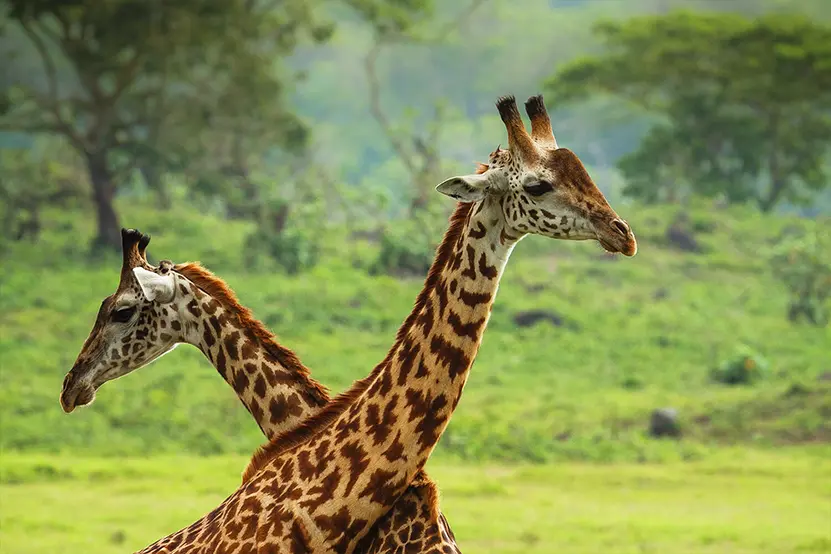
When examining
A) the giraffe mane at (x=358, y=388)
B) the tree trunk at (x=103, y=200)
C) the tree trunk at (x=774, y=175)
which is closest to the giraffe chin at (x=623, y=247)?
the giraffe mane at (x=358, y=388)

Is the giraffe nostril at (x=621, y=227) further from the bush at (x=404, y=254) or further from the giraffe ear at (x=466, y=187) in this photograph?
the bush at (x=404, y=254)

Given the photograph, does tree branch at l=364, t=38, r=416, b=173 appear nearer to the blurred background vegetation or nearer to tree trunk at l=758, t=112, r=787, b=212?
the blurred background vegetation

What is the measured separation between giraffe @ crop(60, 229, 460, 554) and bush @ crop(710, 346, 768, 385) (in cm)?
1703

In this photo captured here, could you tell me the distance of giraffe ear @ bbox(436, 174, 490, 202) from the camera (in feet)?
17.3

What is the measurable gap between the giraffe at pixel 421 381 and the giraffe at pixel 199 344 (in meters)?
0.97

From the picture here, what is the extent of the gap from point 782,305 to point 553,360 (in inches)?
274

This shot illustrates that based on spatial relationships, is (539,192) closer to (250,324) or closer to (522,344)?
(250,324)

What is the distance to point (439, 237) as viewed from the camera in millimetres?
28391

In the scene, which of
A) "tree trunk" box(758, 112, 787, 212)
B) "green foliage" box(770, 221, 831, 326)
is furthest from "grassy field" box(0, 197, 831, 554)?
"tree trunk" box(758, 112, 787, 212)

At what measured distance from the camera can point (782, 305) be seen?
28.0 metres

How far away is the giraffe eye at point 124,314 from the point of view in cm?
677

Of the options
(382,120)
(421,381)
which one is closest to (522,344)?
(382,120)

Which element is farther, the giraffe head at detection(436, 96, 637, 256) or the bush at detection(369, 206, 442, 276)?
the bush at detection(369, 206, 442, 276)

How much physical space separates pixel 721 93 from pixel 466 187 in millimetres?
30188
